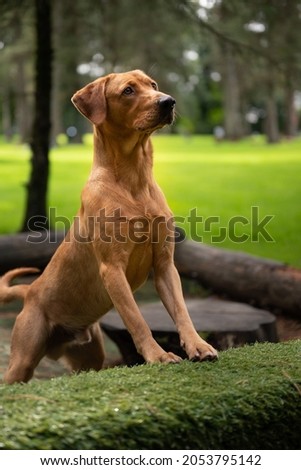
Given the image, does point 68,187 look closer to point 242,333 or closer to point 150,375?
point 242,333

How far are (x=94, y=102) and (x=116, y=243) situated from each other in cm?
74

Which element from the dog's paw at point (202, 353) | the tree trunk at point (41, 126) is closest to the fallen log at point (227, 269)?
the tree trunk at point (41, 126)

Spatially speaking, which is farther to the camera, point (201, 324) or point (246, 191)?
point (246, 191)

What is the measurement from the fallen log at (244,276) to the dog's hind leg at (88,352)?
128 inches

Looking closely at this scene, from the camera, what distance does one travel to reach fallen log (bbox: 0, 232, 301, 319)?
26.1 feet

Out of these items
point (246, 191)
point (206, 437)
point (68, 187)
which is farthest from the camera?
point (68, 187)

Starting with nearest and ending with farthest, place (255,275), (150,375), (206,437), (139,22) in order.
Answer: (206,437) → (150,375) → (255,275) → (139,22)

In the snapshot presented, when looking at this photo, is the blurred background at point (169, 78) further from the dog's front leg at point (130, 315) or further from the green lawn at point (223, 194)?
the dog's front leg at point (130, 315)

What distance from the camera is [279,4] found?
1166cm

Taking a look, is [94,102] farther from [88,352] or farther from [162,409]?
[162,409]

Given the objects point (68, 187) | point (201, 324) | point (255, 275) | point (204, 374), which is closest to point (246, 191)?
point (68, 187)

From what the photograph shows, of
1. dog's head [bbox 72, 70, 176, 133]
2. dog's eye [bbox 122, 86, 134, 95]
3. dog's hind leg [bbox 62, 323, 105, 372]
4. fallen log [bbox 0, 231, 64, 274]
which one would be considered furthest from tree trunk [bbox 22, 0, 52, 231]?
dog's eye [bbox 122, 86, 134, 95]

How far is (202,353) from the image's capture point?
154 inches

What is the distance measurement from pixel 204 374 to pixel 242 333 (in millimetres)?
2383
